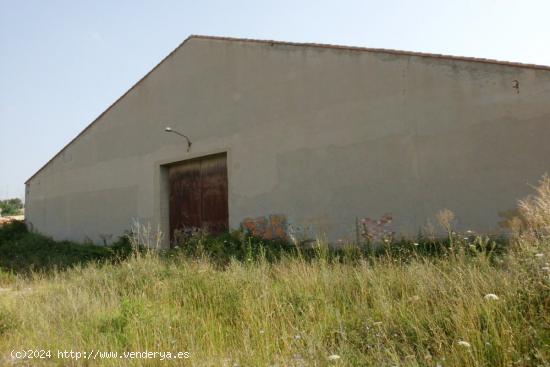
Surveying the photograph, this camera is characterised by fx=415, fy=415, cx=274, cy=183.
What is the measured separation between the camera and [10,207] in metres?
40.5

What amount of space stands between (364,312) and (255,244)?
5154mm

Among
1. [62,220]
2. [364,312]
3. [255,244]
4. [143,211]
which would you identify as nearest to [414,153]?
[255,244]

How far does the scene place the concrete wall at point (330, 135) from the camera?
6586 mm

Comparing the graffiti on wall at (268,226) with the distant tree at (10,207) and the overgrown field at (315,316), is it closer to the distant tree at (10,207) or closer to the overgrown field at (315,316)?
the overgrown field at (315,316)

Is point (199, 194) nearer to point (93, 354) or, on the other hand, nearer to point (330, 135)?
point (330, 135)

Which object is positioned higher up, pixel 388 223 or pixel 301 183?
pixel 301 183

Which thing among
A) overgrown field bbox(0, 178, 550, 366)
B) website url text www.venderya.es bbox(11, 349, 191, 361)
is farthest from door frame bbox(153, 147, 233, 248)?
website url text www.venderya.es bbox(11, 349, 191, 361)

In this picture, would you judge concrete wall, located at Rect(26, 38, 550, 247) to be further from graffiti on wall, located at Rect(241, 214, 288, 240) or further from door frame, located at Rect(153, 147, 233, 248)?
graffiti on wall, located at Rect(241, 214, 288, 240)

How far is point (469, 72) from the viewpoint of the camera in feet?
22.6

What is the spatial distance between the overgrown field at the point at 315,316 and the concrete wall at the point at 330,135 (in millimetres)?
2691

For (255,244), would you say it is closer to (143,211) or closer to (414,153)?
(414,153)

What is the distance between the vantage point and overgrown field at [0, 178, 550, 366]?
2832mm

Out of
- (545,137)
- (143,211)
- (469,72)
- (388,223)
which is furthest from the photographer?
(143,211)

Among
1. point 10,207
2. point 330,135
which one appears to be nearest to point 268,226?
point 330,135
